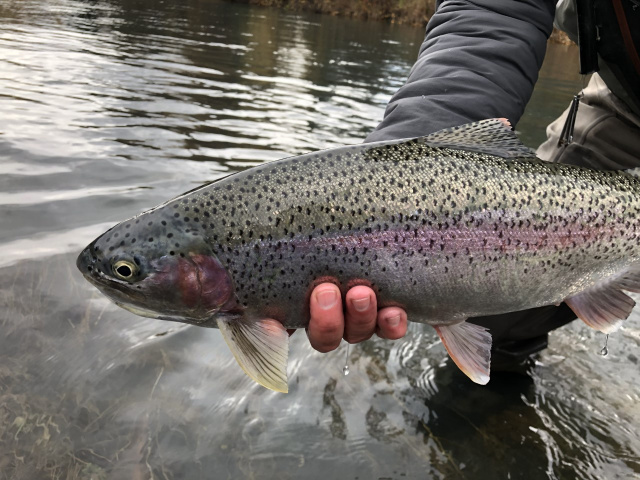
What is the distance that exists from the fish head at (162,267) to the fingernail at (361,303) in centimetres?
47

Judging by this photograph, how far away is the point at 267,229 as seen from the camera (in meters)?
2.01

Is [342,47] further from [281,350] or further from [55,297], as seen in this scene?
[281,350]

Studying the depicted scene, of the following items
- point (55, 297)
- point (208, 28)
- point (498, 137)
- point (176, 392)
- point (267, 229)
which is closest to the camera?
point (267, 229)

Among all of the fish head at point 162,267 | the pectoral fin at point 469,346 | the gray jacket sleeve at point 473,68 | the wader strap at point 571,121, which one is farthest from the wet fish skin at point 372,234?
the wader strap at point 571,121

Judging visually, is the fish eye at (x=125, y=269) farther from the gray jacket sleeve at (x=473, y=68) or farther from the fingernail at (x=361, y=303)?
the gray jacket sleeve at (x=473, y=68)

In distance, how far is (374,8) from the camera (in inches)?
1601

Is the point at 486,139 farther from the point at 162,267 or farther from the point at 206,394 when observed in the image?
the point at 206,394

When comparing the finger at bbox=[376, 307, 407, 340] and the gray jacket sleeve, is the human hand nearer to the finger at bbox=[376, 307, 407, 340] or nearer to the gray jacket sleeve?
the finger at bbox=[376, 307, 407, 340]

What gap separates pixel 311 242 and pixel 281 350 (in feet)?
1.42

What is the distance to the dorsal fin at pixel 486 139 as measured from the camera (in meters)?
2.17

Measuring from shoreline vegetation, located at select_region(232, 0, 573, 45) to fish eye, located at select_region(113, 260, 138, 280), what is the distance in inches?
1589

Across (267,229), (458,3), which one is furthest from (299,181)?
(458,3)

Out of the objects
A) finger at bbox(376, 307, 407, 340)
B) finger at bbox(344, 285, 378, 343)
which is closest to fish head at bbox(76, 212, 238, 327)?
finger at bbox(344, 285, 378, 343)

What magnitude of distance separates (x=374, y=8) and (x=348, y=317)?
42.7 m
